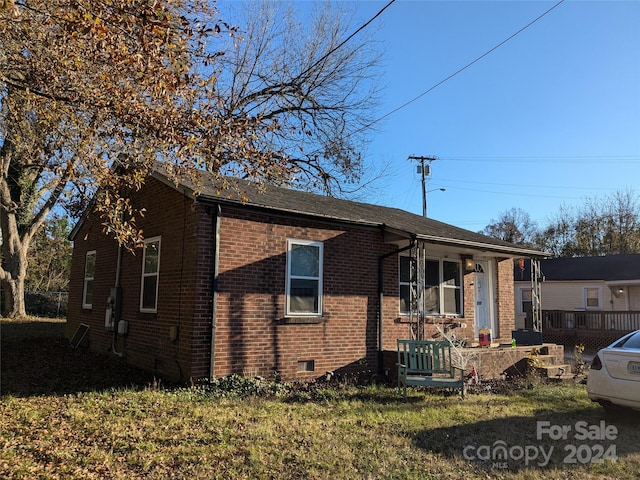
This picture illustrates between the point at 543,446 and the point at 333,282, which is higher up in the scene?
the point at 333,282

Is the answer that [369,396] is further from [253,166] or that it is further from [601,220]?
[601,220]

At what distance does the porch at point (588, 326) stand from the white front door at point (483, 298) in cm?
847

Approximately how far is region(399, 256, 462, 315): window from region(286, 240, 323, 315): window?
2.49 meters

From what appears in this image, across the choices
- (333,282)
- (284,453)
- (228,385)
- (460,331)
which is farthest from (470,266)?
(284,453)

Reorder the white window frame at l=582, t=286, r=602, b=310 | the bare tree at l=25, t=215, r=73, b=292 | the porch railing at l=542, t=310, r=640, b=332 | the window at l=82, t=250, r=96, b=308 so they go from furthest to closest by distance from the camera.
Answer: the bare tree at l=25, t=215, r=73, b=292
the white window frame at l=582, t=286, r=602, b=310
the porch railing at l=542, t=310, r=640, b=332
the window at l=82, t=250, r=96, b=308

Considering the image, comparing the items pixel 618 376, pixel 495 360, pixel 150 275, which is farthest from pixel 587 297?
pixel 150 275

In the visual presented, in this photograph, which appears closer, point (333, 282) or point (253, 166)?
point (253, 166)

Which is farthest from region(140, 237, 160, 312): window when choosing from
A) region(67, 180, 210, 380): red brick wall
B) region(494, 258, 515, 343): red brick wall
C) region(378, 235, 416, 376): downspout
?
region(494, 258, 515, 343): red brick wall

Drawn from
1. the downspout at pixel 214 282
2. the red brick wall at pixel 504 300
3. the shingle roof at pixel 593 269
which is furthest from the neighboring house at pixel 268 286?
the shingle roof at pixel 593 269

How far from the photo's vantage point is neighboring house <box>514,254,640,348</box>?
65.2ft

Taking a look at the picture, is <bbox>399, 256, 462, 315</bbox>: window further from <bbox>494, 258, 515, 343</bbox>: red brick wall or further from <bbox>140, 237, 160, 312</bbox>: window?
<bbox>140, 237, 160, 312</bbox>: window

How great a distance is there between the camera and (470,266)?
12875 mm

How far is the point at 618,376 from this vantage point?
6867mm

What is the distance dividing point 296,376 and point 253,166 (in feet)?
14.4
